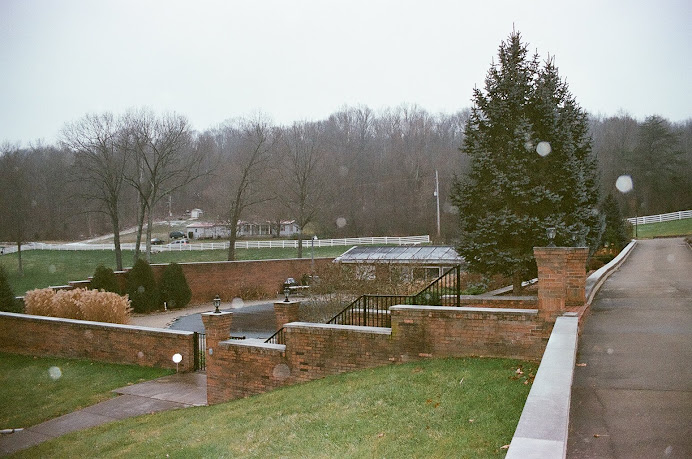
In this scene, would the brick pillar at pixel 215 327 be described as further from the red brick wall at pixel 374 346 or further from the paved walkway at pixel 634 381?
the paved walkway at pixel 634 381

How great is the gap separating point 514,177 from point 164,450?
10598 millimetres

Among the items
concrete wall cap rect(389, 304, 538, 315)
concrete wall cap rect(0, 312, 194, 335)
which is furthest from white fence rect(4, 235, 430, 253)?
concrete wall cap rect(389, 304, 538, 315)

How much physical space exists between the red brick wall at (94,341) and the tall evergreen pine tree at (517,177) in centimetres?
833

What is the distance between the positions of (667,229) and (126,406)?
4793cm

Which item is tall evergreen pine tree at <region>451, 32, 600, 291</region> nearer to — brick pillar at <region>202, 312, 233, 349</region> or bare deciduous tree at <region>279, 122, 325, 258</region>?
brick pillar at <region>202, 312, 233, 349</region>

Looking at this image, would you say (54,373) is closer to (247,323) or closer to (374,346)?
(374,346)

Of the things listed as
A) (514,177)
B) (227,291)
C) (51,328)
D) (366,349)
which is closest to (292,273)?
(227,291)

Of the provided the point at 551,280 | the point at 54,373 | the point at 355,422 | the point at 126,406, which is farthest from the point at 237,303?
the point at 355,422

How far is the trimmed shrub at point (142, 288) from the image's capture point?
100 ft

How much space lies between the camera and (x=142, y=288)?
1211 inches

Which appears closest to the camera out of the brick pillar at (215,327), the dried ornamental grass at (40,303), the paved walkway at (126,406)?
the paved walkway at (126,406)

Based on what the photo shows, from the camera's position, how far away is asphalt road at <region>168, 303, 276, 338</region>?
944 inches

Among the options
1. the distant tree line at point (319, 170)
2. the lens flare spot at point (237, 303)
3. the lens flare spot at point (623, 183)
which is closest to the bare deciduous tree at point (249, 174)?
the distant tree line at point (319, 170)

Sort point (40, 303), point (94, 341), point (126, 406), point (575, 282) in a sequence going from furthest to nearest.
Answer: point (40, 303) < point (94, 341) < point (126, 406) < point (575, 282)
